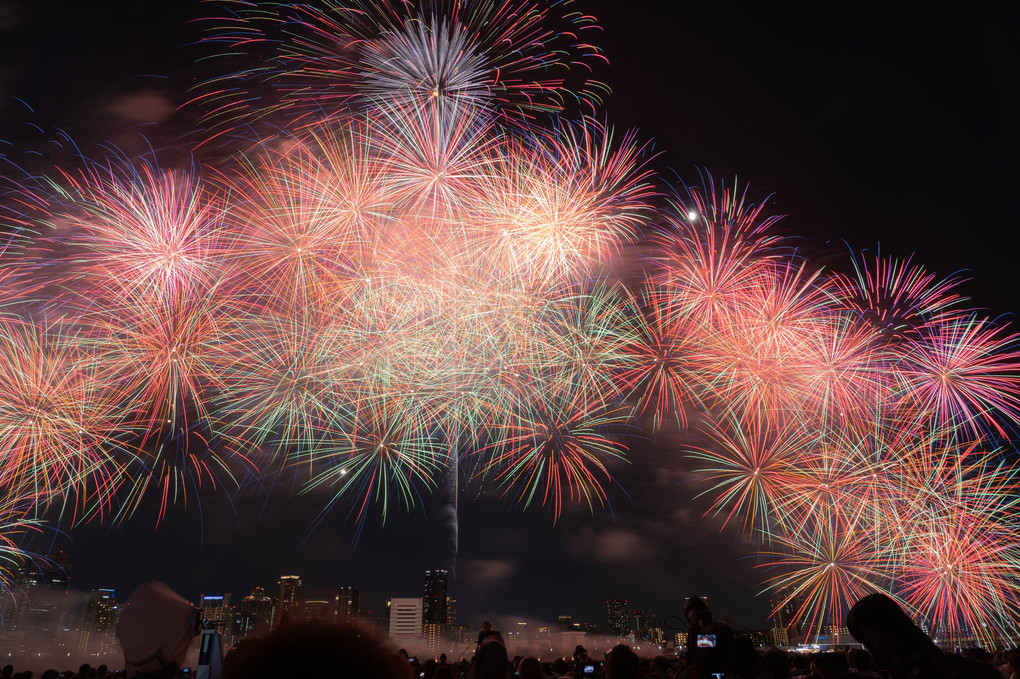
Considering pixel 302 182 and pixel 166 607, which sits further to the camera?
pixel 302 182

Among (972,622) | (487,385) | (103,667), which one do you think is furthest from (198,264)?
(972,622)

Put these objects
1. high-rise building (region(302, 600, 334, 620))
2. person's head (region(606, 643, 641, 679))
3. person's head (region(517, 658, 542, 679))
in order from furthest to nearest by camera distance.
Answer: person's head (region(517, 658, 542, 679)) → person's head (region(606, 643, 641, 679)) → high-rise building (region(302, 600, 334, 620))

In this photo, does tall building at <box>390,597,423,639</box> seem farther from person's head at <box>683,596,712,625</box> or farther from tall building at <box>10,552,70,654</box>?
person's head at <box>683,596,712,625</box>

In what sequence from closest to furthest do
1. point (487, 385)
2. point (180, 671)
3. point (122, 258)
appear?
point (180, 671)
point (122, 258)
point (487, 385)

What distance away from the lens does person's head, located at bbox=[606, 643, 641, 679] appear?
6312 mm

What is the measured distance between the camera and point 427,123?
1941cm

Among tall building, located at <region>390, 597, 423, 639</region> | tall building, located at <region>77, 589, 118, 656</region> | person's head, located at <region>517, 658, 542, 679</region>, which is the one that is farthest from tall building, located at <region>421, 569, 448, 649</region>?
person's head, located at <region>517, 658, 542, 679</region>

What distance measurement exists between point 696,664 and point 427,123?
672 inches

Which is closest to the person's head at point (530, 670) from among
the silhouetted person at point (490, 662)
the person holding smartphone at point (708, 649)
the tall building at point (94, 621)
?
the silhouetted person at point (490, 662)

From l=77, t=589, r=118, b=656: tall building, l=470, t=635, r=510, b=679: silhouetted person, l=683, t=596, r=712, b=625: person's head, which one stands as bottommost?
l=77, t=589, r=118, b=656: tall building

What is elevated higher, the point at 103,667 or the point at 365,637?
the point at 365,637

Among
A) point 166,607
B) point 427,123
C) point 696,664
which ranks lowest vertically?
point 696,664

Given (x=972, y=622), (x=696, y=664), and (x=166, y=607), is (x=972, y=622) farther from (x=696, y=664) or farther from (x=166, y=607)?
(x=166, y=607)

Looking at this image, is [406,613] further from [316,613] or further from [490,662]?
[316,613]
